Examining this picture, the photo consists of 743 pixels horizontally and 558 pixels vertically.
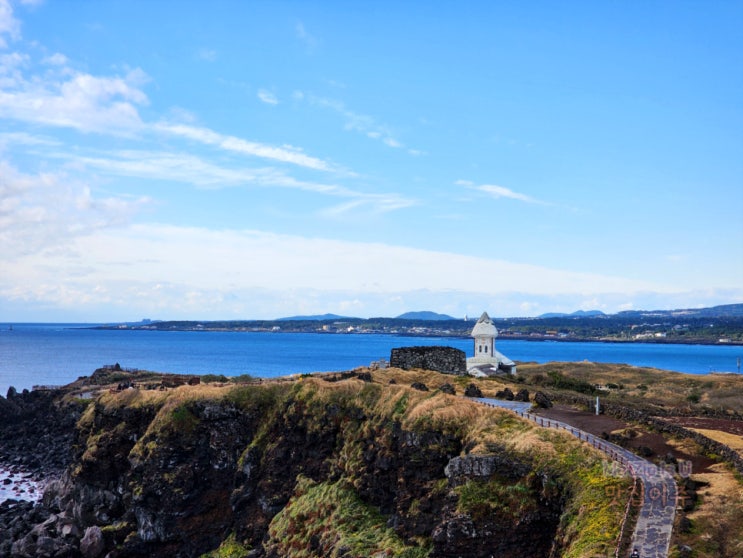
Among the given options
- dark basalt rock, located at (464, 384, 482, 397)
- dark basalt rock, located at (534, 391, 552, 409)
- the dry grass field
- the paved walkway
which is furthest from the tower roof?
the paved walkway

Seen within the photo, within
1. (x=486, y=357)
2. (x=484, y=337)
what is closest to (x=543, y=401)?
(x=486, y=357)

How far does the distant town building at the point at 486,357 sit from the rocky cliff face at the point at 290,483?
3371cm

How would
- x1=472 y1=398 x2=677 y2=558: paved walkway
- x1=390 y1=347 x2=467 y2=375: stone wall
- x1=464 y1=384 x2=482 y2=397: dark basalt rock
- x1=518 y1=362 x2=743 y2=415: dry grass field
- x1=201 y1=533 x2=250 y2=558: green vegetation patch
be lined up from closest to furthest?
x1=472 y1=398 x2=677 y2=558: paved walkway
x1=201 y1=533 x2=250 y2=558: green vegetation patch
x1=464 y1=384 x2=482 y2=397: dark basalt rock
x1=390 y1=347 x2=467 y2=375: stone wall
x1=518 y1=362 x2=743 y2=415: dry grass field

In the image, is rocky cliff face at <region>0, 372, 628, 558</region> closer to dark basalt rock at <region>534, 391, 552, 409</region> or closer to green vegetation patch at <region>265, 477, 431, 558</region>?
green vegetation patch at <region>265, 477, 431, 558</region>

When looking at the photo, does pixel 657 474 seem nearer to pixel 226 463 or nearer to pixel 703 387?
pixel 226 463

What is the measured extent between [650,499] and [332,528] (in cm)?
1763

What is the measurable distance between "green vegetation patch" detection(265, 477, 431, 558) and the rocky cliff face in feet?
0.28

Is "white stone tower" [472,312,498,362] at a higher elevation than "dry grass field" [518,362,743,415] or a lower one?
higher

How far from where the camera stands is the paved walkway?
2205cm

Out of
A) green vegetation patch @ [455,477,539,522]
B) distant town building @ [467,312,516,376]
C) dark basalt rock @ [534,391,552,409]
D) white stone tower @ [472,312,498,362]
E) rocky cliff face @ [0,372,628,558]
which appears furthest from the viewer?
white stone tower @ [472,312,498,362]

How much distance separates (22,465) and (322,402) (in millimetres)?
48448

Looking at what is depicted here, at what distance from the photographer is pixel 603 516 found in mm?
24344

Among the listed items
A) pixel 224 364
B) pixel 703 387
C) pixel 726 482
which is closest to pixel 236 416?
pixel 726 482

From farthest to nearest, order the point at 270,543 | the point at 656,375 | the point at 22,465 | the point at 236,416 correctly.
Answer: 1. the point at 656,375
2. the point at 22,465
3. the point at 236,416
4. the point at 270,543
